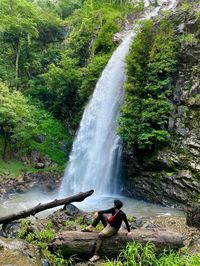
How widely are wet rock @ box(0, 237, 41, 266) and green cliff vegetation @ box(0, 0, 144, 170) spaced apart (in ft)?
40.8

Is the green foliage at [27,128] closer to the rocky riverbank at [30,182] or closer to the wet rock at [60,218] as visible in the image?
the rocky riverbank at [30,182]

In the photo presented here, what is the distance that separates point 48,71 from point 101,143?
32.9 ft

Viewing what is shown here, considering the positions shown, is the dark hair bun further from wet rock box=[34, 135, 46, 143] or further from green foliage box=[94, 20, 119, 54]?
green foliage box=[94, 20, 119, 54]

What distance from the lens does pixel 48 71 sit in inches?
1017

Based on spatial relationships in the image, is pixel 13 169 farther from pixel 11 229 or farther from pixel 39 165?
pixel 11 229

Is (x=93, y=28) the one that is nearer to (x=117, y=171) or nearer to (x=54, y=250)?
(x=117, y=171)

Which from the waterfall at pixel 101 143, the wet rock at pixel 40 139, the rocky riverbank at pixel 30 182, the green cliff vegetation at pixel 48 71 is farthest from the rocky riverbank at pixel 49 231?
the wet rock at pixel 40 139

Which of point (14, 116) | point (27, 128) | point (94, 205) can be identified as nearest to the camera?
point (94, 205)

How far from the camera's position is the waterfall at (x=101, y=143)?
1733 cm

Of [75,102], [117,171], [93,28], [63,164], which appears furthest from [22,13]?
[117,171]

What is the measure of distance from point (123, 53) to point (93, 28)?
6279mm

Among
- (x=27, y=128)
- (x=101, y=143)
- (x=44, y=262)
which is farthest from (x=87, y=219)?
(x=27, y=128)

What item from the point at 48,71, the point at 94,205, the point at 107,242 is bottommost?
the point at 94,205

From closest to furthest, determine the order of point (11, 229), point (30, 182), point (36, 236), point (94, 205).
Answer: point (36, 236) → point (11, 229) → point (94, 205) → point (30, 182)
